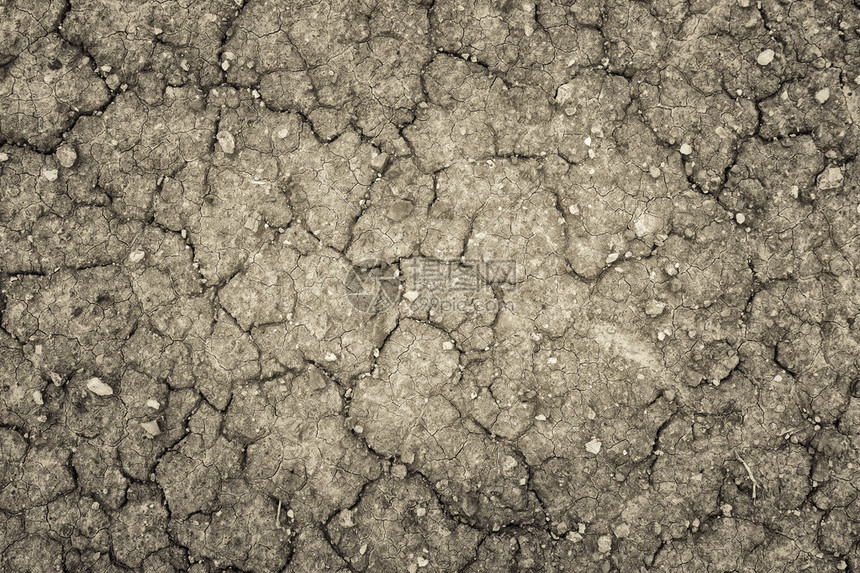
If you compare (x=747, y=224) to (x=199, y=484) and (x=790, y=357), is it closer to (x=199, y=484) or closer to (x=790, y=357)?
(x=790, y=357)

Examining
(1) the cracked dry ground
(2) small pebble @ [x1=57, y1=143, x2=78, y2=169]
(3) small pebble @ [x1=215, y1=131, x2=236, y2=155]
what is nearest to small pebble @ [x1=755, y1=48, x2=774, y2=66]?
(1) the cracked dry ground

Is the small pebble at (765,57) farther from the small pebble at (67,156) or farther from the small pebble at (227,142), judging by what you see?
the small pebble at (67,156)

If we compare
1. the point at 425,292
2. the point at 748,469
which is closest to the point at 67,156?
the point at 425,292

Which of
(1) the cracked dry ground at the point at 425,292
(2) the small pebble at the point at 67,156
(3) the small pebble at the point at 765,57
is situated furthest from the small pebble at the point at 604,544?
(2) the small pebble at the point at 67,156

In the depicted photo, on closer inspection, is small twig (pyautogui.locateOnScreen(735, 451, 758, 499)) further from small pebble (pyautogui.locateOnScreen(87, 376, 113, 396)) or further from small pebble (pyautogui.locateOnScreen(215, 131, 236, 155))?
small pebble (pyautogui.locateOnScreen(87, 376, 113, 396))

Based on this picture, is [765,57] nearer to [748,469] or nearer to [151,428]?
[748,469]

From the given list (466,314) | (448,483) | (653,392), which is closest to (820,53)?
(653,392)
